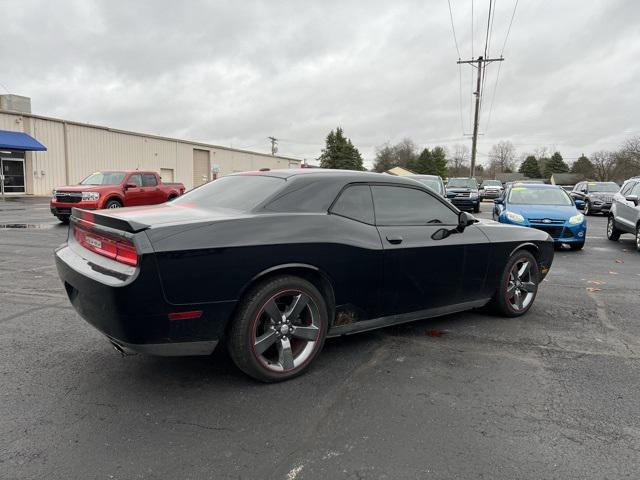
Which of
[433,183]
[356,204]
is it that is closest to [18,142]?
[433,183]

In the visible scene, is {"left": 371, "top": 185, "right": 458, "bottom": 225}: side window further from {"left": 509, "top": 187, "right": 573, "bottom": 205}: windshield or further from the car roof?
{"left": 509, "top": 187, "right": 573, "bottom": 205}: windshield

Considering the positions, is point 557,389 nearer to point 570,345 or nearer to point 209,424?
point 570,345

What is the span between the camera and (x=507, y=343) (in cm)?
433

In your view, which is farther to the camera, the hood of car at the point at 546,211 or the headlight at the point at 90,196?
the headlight at the point at 90,196

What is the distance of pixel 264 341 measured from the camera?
3.29m

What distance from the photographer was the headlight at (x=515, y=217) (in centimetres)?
1026

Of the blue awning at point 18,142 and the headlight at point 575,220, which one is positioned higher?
the blue awning at point 18,142

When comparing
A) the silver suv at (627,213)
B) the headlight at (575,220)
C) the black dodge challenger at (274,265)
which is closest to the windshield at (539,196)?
the headlight at (575,220)

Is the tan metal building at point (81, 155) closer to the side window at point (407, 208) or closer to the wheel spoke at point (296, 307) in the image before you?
the side window at point (407, 208)

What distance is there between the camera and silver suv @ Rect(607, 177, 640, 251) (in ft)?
35.4

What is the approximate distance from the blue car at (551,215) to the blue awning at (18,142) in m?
27.1

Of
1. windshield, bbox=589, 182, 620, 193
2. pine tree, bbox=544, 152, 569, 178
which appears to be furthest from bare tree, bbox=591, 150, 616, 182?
windshield, bbox=589, 182, 620, 193

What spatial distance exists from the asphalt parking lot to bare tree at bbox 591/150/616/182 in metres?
88.7

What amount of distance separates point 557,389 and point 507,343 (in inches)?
37.2
